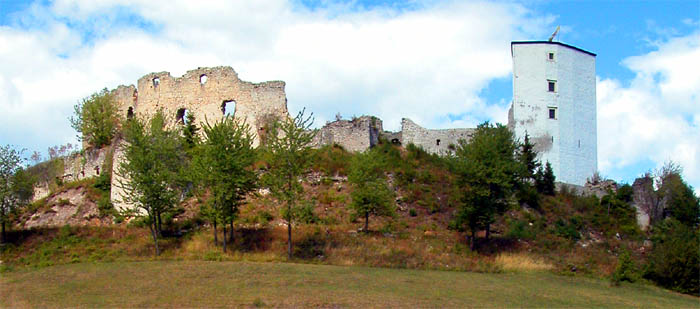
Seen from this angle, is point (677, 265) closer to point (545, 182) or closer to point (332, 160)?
point (545, 182)

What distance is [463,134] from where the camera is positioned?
4594 cm

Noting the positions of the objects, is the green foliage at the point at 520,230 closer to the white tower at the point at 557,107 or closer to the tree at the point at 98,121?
the white tower at the point at 557,107

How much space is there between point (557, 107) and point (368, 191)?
16.5 m

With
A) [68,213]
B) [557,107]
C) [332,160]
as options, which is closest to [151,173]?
[68,213]

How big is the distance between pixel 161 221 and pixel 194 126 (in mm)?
11753

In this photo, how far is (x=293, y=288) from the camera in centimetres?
2473

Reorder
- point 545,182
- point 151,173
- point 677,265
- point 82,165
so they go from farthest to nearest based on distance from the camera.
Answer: point 82,165, point 545,182, point 151,173, point 677,265

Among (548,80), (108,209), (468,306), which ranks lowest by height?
(468,306)

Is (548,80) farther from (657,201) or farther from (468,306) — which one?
(468,306)

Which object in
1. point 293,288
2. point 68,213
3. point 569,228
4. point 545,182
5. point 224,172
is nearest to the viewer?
point 293,288

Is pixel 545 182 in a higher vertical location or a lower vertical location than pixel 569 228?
higher

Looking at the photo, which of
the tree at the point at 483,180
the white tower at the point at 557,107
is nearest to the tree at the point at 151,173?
the tree at the point at 483,180

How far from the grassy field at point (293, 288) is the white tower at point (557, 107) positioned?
15225 mm

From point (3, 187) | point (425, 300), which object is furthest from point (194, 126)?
point (425, 300)
